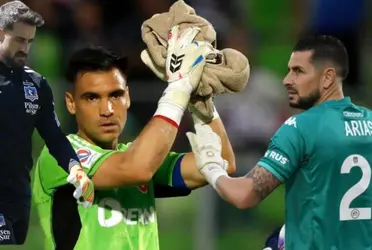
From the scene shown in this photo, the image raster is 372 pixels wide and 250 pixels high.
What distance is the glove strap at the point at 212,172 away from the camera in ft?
17.6

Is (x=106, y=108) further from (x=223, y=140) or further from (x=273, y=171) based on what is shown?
(x=273, y=171)

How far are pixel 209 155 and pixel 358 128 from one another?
0.68m

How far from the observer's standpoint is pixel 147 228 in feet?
18.3

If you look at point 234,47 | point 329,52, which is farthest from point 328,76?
point 234,47

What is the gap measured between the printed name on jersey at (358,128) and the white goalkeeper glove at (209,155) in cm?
58

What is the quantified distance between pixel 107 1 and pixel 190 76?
5266 millimetres

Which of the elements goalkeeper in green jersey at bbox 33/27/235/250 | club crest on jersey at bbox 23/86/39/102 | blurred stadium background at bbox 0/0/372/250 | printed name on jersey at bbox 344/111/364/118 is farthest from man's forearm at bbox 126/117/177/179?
blurred stadium background at bbox 0/0/372/250

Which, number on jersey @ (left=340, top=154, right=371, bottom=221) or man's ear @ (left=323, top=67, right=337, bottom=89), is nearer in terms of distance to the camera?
number on jersey @ (left=340, top=154, right=371, bottom=221)

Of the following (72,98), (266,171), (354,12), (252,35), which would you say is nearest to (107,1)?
(252,35)

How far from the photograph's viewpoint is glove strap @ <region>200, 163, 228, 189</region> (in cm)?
536

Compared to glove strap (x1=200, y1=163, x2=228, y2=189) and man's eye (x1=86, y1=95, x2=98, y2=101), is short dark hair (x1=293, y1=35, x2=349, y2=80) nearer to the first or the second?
glove strap (x1=200, y1=163, x2=228, y2=189)

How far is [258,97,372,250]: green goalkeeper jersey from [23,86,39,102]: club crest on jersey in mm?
1081

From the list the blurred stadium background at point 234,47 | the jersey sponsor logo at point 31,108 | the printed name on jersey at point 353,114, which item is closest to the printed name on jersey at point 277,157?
the printed name on jersey at point 353,114

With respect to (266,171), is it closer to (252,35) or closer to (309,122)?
(309,122)
